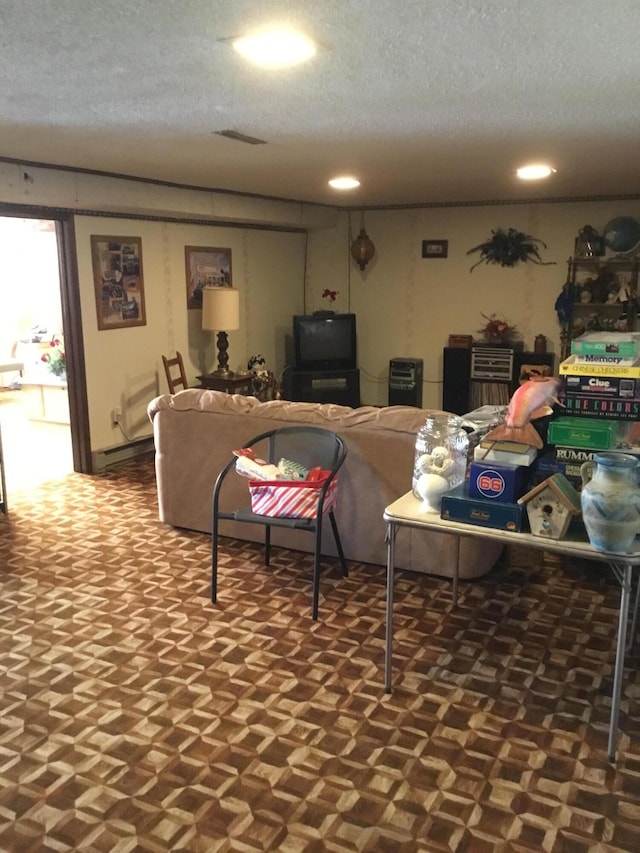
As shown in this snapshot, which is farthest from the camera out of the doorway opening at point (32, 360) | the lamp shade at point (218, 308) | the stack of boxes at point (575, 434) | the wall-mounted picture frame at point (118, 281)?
the lamp shade at point (218, 308)

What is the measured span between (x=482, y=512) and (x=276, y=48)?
1.52 metres

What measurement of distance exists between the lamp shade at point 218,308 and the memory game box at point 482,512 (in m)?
3.95

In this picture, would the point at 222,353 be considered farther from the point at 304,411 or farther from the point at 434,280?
the point at 304,411

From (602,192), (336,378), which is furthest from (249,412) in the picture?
(602,192)

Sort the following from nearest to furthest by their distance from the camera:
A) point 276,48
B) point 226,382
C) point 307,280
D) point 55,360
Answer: point 276,48 → point 226,382 → point 55,360 → point 307,280

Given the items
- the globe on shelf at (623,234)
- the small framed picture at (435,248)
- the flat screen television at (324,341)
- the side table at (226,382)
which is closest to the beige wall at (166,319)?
the side table at (226,382)

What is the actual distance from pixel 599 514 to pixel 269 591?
1.74m

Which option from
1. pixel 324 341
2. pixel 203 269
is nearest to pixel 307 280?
pixel 324 341

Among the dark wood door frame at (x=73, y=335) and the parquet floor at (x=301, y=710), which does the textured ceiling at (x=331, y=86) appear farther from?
the parquet floor at (x=301, y=710)

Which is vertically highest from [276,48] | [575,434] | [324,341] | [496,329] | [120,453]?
[276,48]

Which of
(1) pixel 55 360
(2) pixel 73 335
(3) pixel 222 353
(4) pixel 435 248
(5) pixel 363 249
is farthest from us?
(5) pixel 363 249

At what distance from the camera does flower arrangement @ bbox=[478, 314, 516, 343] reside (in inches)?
277

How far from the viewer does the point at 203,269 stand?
6.33 m

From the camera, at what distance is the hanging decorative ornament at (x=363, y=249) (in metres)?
7.46
